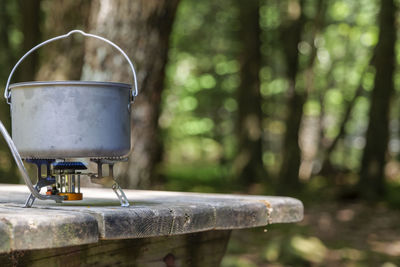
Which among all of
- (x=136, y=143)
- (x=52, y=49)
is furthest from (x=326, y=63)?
(x=136, y=143)

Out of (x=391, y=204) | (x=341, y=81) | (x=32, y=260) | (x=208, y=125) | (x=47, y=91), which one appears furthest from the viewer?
(x=341, y=81)

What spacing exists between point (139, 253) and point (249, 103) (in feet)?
35.3

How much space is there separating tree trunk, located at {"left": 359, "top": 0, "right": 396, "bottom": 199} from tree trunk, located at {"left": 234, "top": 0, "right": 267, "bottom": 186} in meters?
3.04

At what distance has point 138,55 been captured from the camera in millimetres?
4977

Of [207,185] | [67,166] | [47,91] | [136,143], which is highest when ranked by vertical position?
[47,91]

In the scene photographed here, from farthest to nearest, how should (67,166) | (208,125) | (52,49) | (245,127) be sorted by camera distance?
1. (208,125)
2. (245,127)
3. (52,49)
4. (67,166)

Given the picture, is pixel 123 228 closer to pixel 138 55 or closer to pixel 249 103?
pixel 138 55

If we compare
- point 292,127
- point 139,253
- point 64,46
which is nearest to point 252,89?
point 292,127

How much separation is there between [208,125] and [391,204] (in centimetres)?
902

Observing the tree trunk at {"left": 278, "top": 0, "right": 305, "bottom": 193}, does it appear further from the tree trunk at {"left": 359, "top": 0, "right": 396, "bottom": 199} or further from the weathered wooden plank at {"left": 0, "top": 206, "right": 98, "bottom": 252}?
the weathered wooden plank at {"left": 0, "top": 206, "right": 98, "bottom": 252}

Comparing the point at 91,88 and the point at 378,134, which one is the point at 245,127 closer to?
the point at 378,134

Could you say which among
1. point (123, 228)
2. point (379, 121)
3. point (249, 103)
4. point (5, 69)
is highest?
point (123, 228)

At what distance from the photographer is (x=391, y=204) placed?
1030 cm

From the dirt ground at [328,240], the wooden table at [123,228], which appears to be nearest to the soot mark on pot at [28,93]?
the wooden table at [123,228]
